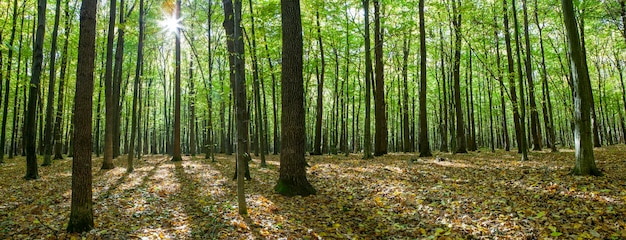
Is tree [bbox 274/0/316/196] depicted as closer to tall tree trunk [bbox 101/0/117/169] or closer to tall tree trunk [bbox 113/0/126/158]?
tall tree trunk [bbox 101/0/117/169]

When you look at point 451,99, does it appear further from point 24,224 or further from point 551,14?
point 24,224

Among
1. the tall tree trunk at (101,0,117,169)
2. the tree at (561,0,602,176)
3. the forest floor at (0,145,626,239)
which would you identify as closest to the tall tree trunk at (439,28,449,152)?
the tree at (561,0,602,176)

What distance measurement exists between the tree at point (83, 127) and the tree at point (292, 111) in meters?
4.21

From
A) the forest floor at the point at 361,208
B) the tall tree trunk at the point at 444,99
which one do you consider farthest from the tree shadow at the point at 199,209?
the tall tree trunk at the point at 444,99

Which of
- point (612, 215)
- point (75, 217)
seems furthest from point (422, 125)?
point (75, 217)

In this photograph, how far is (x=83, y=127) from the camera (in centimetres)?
537

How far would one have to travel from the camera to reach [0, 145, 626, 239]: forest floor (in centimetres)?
563

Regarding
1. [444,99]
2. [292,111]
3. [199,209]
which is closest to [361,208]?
[292,111]

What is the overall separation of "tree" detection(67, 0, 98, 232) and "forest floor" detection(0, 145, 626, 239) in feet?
1.31

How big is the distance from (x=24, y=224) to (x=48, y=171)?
9606 mm

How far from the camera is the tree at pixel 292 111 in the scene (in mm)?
8352

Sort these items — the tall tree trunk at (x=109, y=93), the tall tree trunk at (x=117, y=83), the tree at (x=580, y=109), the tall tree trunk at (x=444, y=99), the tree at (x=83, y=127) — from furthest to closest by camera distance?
the tall tree trunk at (x=444, y=99), the tall tree trunk at (x=117, y=83), the tall tree trunk at (x=109, y=93), the tree at (x=580, y=109), the tree at (x=83, y=127)

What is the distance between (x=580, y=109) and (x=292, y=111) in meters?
7.26

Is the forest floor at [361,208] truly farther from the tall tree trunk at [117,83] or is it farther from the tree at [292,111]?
the tall tree trunk at [117,83]
